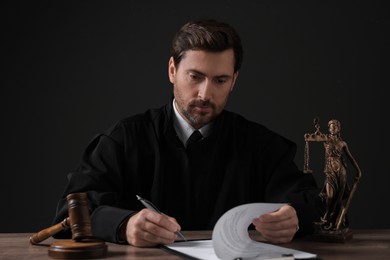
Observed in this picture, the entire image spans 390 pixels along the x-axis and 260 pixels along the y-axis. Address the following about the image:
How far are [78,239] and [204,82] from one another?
90 centimetres

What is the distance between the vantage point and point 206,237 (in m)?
2.13

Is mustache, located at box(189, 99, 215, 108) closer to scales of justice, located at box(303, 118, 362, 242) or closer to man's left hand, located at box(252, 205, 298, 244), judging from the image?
scales of justice, located at box(303, 118, 362, 242)

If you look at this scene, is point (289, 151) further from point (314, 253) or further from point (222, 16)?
point (222, 16)

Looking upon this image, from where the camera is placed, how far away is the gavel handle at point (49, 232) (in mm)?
1898

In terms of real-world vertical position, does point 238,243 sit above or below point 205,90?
below

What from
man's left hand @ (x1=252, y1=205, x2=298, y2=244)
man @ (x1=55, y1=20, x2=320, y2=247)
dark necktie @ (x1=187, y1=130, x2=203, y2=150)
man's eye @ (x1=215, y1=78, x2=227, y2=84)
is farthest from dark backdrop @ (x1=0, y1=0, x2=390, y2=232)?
man's left hand @ (x1=252, y1=205, x2=298, y2=244)

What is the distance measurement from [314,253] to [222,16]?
86.5 inches

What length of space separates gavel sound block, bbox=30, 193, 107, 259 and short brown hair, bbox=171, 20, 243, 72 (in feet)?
3.02

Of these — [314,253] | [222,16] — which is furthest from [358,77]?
[314,253]

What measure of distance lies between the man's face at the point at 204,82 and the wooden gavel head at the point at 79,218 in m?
0.79

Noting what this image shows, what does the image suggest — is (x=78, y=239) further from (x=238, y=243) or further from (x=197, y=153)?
(x=197, y=153)

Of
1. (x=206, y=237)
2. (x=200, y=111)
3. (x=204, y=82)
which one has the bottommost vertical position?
(x=206, y=237)

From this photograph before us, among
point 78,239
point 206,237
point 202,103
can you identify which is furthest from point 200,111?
point 78,239

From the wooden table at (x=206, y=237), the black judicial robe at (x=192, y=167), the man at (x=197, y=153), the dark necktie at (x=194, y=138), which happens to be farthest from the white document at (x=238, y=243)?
the dark necktie at (x=194, y=138)
